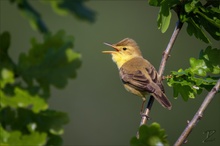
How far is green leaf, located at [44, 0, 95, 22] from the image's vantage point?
82 centimetres

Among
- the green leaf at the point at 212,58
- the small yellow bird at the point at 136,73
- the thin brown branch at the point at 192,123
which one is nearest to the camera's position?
the thin brown branch at the point at 192,123

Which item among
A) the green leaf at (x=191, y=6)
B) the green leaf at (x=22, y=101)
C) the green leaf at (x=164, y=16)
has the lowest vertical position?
the green leaf at (x=22, y=101)

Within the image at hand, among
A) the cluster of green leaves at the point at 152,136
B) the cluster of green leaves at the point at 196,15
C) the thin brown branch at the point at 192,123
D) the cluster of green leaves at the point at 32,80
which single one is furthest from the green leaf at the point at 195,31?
the cluster of green leaves at the point at 32,80

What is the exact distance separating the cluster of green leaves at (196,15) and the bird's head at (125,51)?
2770mm

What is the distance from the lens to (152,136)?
115 centimetres

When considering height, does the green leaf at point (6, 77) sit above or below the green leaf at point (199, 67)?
below

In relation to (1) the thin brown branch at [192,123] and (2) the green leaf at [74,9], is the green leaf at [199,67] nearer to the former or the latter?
(1) the thin brown branch at [192,123]

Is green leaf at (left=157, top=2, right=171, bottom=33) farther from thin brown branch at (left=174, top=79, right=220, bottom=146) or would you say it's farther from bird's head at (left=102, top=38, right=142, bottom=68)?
bird's head at (left=102, top=38, right=142, bottom=68)

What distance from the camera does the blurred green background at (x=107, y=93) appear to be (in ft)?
27.7

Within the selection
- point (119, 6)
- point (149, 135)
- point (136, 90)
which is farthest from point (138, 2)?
point (149, 135)

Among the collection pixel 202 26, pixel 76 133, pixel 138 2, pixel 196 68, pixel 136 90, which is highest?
pixel 138 2

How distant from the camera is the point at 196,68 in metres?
2.19

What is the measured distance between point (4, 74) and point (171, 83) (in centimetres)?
147

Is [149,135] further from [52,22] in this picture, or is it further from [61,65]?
[52,22]
